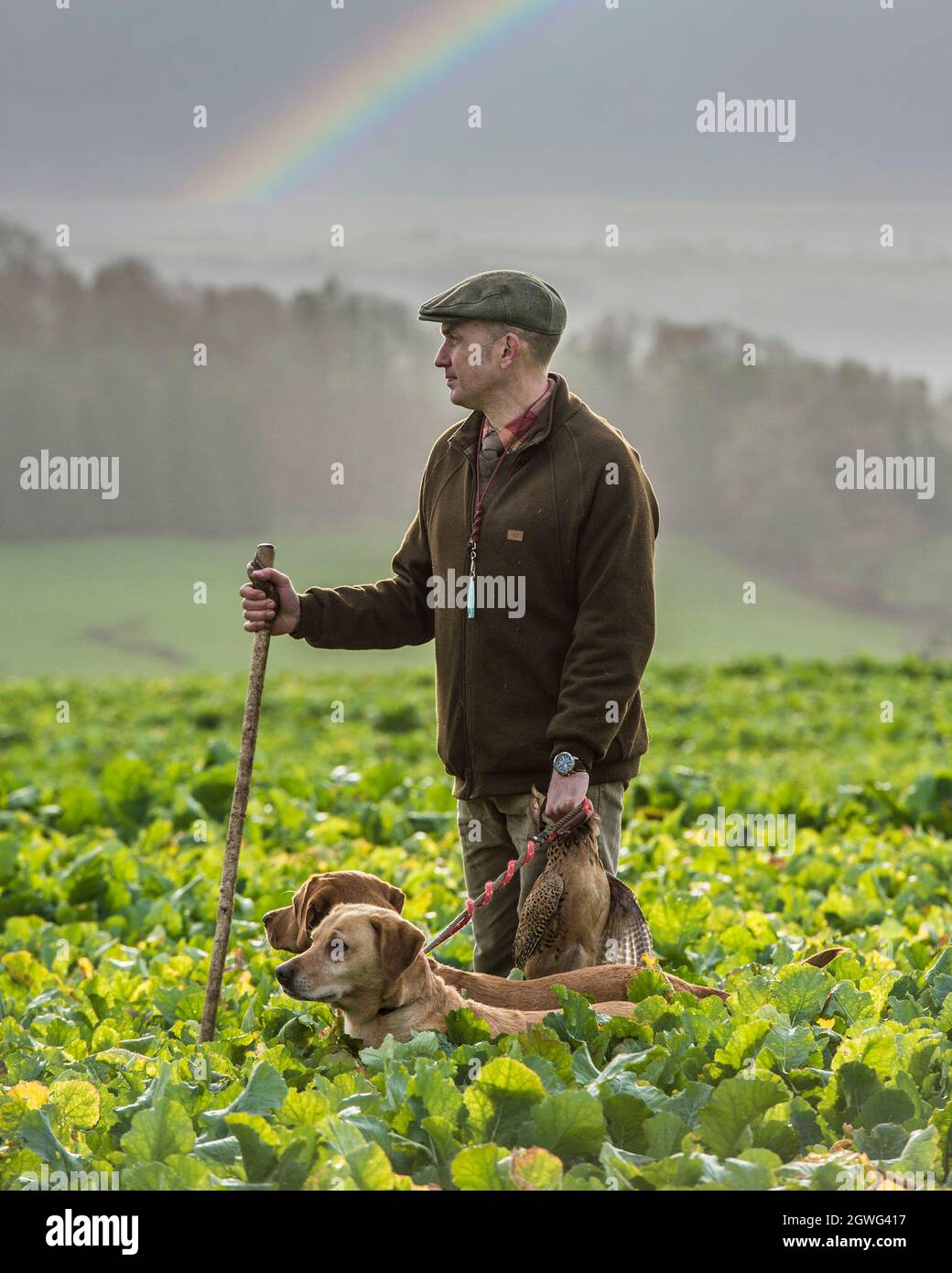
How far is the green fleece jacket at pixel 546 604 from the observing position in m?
4.78

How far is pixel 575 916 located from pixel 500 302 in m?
1.97

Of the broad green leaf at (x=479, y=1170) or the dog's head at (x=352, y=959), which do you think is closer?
the broad green leaf at (x=479, y=1170)

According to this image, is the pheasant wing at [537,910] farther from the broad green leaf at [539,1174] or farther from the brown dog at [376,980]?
the broad green leaf at [539,1174]

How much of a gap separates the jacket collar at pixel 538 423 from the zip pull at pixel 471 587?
1.09ft

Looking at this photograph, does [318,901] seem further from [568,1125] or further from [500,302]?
[500,302]

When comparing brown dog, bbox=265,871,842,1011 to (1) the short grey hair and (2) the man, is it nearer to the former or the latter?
(2) the man

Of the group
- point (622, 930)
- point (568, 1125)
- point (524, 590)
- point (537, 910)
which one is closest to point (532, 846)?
point (537, 910)

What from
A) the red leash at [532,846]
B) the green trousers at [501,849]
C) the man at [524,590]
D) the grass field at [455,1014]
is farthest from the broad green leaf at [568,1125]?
the green trousers at [501,849]

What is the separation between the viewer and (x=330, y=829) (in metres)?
9.77

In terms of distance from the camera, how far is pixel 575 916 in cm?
474

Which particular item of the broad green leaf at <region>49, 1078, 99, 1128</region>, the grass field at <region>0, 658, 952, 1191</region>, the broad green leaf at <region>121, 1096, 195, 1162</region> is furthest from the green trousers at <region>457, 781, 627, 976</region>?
the broad green leaf at <region>121, 1096, 195, 1162</region>

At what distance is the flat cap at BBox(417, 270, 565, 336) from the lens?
4816mm

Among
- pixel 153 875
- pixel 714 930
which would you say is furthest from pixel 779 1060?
pixel 153 875
